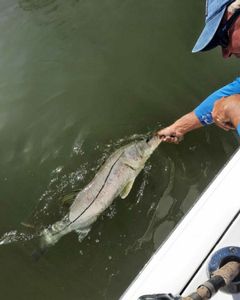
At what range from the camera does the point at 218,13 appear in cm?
260

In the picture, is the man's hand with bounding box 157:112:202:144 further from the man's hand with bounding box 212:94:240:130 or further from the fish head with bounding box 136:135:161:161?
the man's hand with bounding box 212:94:240:130

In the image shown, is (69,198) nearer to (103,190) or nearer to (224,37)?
(103,190)

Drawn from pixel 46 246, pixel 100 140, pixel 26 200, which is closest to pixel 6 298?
pixel 46 246

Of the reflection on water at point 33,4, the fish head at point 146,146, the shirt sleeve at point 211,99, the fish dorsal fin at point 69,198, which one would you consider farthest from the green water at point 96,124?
the shirt sleeve at point 211,99

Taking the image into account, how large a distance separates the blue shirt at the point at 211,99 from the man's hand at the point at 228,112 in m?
0.42

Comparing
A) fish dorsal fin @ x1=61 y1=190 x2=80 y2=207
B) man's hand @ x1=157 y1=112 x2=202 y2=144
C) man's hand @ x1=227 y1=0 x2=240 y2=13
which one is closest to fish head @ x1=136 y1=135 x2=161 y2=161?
man's hand @ x1=157 y1=112 x2=202 y2=144

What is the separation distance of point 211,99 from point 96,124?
6.77 feet

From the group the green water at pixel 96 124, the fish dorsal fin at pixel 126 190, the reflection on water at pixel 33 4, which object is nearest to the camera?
the green water at pixel 96 124

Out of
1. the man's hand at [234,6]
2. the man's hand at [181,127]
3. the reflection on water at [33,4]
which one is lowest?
the man's hand at [181,127]

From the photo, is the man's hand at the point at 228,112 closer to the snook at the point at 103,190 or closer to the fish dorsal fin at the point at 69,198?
the snook at the point at 103,190

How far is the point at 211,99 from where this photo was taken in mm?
3590

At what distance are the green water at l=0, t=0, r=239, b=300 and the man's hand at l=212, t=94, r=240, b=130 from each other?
1.76 meters

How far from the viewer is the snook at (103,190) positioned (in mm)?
4328

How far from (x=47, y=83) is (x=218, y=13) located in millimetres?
→ 3700
